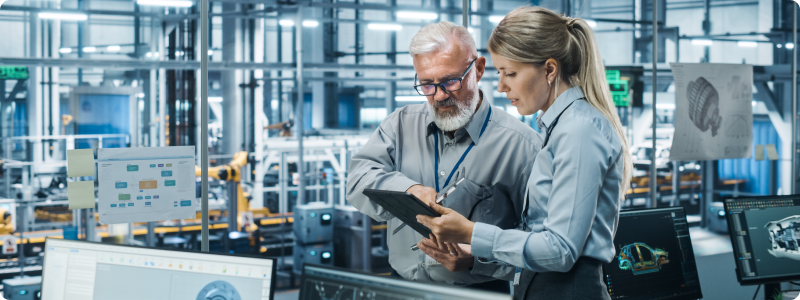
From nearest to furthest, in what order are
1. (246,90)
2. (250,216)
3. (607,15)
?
(250,216) → (246,90) → (607,15)

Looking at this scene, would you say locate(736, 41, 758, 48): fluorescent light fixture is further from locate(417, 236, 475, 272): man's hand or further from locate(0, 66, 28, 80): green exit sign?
locate(0, 66, 28, 80): green exit sign

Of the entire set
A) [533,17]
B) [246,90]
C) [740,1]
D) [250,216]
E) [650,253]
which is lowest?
[250,216]

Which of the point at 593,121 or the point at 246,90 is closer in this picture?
the point at 593,121

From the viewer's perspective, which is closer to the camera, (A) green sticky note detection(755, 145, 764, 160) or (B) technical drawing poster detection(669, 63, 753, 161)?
(B) technical drawing poster detection(669, 63, 753, 161)

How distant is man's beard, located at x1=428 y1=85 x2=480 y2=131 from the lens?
158 centimetres

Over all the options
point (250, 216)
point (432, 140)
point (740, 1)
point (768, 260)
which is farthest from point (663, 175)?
point (432, 140)

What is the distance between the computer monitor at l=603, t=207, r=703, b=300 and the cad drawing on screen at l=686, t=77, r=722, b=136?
1547 millimetres

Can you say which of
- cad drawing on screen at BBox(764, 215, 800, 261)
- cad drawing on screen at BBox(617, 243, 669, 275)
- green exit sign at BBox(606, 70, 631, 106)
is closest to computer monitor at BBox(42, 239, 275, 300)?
cad drawing on screen at BBox(617, 243, 669, 275)

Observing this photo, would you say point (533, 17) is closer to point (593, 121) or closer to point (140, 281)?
point (593, 121)

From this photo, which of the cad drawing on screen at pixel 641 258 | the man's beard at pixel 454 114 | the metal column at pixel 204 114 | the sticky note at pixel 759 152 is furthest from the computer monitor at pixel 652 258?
the sticky note at pixel 759 152

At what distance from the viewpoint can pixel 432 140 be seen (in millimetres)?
1666

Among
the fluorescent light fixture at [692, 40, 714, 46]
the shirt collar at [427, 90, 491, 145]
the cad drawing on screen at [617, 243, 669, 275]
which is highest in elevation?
the fluorescent light fixture at [692, 40, 714, 46]

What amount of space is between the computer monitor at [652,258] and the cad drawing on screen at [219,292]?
49.7 inches

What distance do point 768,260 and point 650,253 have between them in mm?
686
